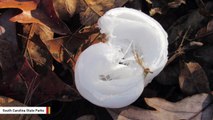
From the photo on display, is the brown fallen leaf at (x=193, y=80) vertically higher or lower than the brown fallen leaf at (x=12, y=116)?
higher

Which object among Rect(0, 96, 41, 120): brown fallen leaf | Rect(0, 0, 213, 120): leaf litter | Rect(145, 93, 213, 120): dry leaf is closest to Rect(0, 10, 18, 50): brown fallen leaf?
Rect(0, 0, 213, 120): leaf litter

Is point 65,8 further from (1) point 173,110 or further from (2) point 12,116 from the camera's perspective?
(1) point 173,110

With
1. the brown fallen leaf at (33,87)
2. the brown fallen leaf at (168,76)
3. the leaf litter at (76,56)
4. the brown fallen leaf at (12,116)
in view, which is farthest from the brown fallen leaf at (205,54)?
the brown fallen leaf at (12,116)

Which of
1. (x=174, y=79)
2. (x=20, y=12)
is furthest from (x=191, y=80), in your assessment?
(x=20, y=12)

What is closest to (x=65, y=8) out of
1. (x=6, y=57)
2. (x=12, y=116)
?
(x=6, y=57)

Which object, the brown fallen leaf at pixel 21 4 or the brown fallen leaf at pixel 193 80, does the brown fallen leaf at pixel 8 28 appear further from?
the brown fallen leaf at pixel 193 80

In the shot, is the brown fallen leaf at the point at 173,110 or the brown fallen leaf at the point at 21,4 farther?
the brown fallen leaf at the point at 21,4

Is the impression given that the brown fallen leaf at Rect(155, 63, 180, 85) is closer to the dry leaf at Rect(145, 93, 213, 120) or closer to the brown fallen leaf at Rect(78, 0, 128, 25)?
the dry leaf at Rect(145, 93, 213, 120)
